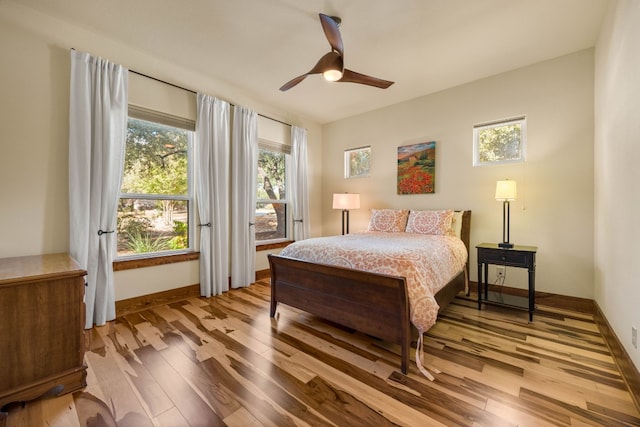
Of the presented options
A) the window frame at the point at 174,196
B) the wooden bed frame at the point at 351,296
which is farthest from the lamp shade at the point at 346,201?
the window frame at the point at 174,196

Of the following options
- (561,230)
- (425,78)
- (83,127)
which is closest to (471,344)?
(561,230)

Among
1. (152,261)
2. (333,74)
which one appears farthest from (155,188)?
(333,74)

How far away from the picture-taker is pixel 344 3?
214cm

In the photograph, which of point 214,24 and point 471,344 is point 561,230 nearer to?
point 471,344

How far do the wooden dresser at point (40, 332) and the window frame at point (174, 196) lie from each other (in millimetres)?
1215

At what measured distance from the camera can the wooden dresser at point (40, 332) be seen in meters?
1.48

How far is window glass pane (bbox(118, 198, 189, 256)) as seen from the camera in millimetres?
2867

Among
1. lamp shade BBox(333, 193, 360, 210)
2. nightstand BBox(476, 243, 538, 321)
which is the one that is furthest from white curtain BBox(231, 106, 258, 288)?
nightstand BBox(476, 243, 538, 321)

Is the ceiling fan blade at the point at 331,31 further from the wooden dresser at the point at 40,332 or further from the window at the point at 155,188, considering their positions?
the wooden dresser at the point at 40,332

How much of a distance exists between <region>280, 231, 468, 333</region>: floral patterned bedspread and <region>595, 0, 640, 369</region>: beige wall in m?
1.10

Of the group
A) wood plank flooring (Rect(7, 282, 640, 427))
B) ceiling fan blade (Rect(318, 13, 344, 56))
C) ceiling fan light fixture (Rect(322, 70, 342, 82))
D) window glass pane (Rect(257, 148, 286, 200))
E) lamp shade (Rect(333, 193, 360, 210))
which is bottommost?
wood plank flooring (Rect(7, 282, 640, 427))

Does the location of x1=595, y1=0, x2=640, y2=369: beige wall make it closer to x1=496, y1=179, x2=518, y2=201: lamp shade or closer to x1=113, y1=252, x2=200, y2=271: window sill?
x1=496, y1=179, x2=518, y2=201: lamp shade

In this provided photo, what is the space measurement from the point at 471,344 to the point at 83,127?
378cm

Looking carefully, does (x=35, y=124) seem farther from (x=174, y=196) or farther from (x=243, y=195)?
(x=243, y=195)
